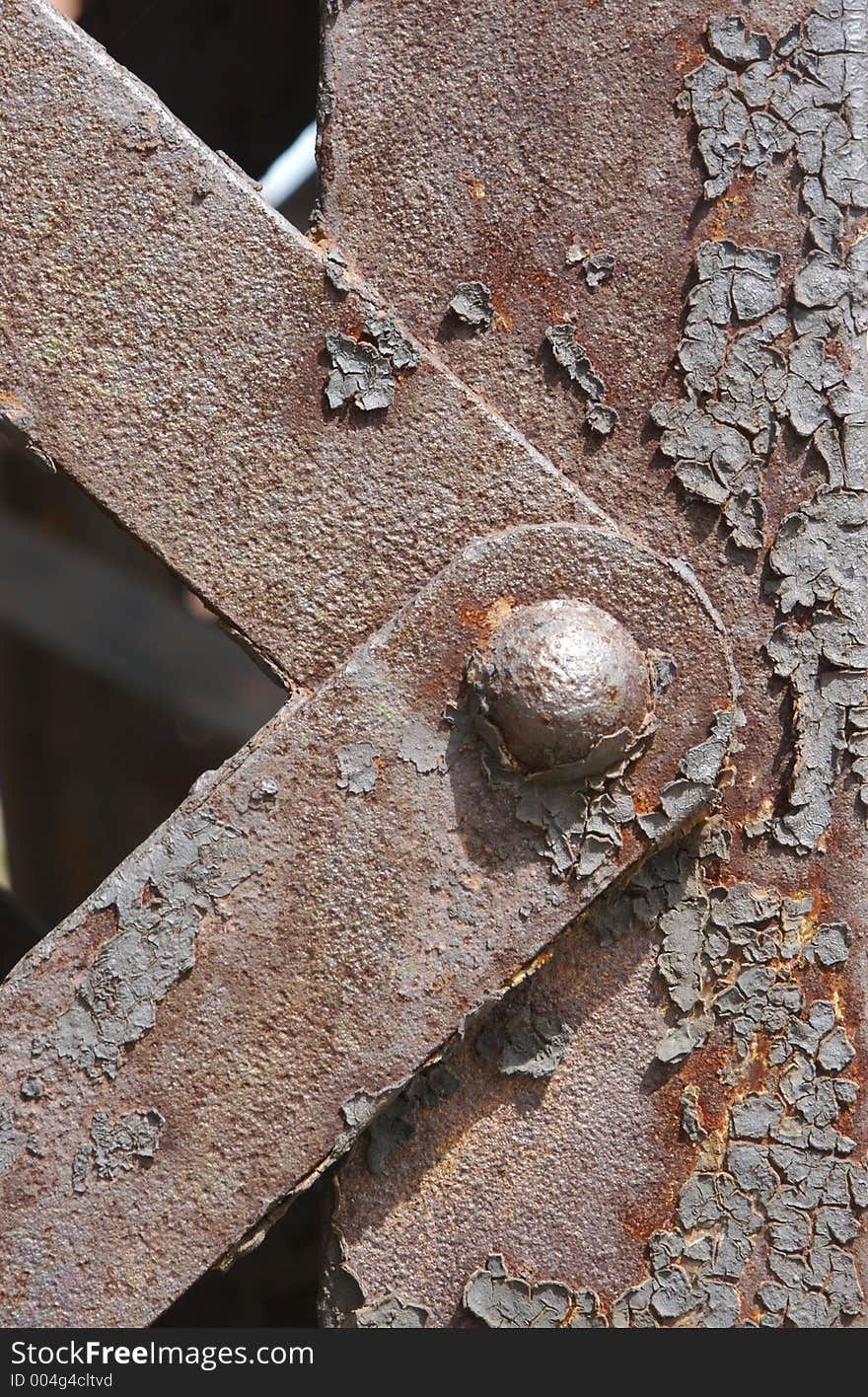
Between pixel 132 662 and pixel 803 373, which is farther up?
pixel 132 662

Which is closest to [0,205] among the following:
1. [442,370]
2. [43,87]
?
[43,87]

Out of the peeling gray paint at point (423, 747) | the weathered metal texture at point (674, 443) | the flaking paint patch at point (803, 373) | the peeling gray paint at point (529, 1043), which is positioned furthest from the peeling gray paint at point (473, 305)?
the peeling gray paint at point (529, 1043)

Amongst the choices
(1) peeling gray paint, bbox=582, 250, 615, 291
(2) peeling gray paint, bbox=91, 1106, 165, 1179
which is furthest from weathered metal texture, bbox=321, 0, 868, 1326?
(2) peeling gray paint, bbox=91, 1106, 165, 1179

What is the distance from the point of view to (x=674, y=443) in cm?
68

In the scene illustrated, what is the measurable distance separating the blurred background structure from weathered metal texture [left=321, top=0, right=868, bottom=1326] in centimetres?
35

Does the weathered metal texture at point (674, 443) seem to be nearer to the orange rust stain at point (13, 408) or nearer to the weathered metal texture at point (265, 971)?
the weathered metal texture at point (265, 971)

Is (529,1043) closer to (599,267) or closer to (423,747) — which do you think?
(423,747)

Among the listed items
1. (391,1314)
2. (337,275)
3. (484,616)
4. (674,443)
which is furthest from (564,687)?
(391,1314)

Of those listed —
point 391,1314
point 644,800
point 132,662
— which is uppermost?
point 132,662

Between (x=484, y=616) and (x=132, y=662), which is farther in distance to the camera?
(x=132, y=662)

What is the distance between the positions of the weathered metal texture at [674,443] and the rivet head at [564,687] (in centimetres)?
8

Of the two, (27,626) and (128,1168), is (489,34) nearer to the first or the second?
(128,1168)

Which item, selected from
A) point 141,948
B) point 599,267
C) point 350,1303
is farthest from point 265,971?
point 599,267

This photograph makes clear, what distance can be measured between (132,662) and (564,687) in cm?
215
